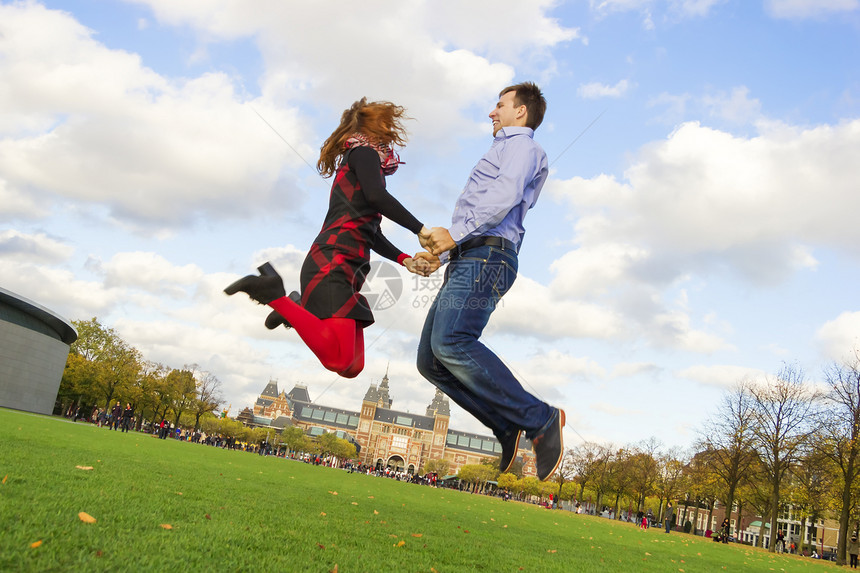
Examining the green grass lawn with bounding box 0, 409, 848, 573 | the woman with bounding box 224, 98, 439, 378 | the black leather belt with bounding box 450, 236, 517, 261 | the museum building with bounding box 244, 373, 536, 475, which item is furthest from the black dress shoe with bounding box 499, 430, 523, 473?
the museum building with bounding box 244, 373, 536, 475

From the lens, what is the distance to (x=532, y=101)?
3.88 meters

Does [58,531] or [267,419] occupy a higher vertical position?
[58,531]

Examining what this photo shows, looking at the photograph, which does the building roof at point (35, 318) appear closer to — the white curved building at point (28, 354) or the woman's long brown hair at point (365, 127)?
the white curved building at point (28, 354)

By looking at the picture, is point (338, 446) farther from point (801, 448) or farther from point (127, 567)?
point (127, 567)

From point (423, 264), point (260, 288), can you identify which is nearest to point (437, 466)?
point (423, 264)

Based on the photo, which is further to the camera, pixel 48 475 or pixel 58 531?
pixel 48 475

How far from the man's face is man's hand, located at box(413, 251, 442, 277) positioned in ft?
3.41

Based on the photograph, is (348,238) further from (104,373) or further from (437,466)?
(437,466)

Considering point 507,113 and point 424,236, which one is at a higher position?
point 507,113

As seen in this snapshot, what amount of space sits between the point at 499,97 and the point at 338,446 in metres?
119

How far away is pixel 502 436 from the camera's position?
3.50m

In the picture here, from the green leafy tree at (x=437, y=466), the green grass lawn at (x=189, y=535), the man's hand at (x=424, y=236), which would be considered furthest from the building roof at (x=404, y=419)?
the man's hand at (x=424, y=236)

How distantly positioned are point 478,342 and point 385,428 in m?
166

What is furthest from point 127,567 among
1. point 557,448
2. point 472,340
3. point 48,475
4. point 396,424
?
point 396,424
